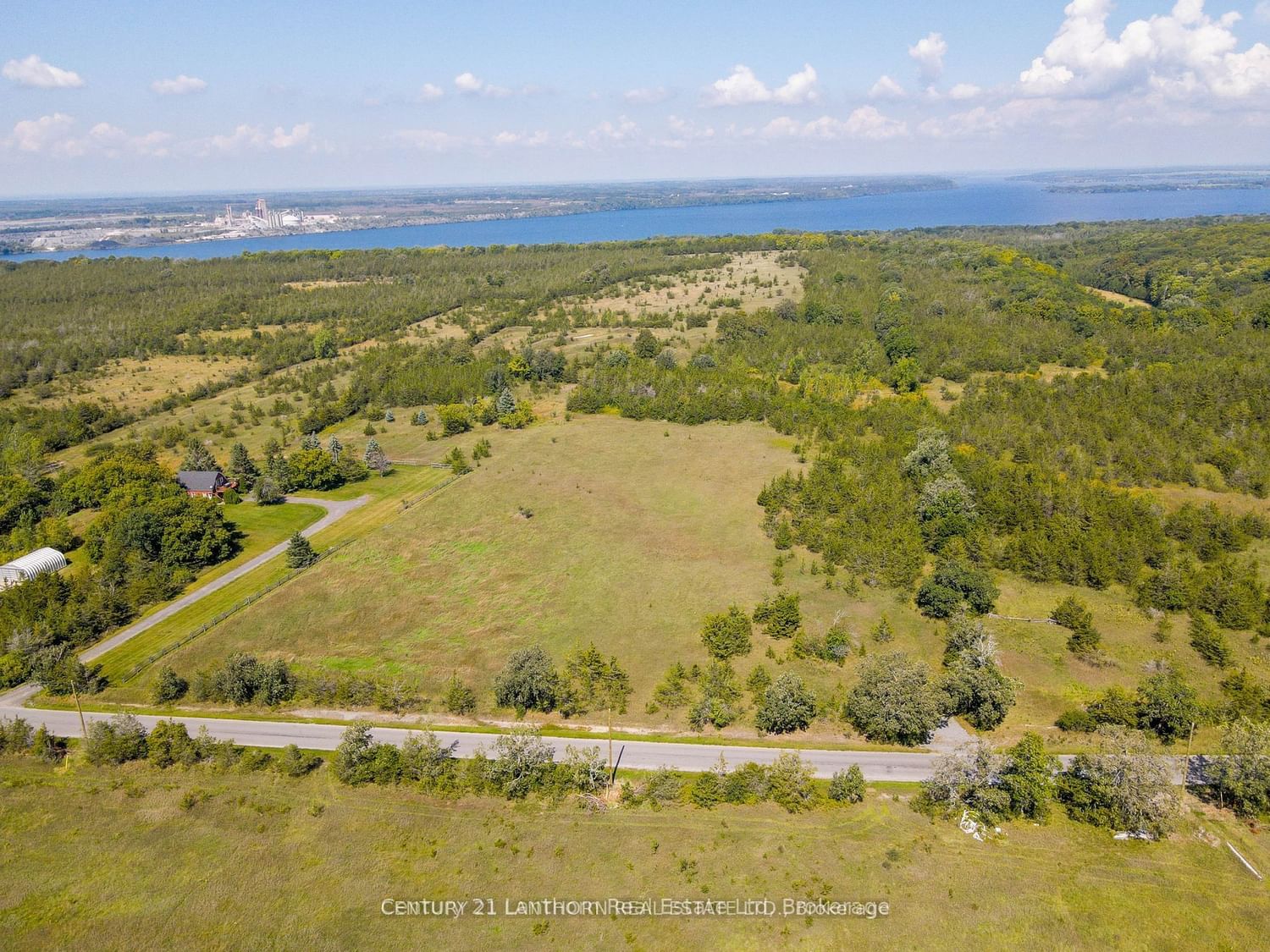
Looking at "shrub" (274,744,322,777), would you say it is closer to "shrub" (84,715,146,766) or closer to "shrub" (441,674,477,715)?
"shrub" (441,674,477,715)

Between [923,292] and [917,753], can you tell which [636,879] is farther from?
[923,292]

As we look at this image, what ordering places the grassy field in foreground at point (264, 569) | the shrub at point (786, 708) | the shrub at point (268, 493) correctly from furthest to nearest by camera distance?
the shrub at point (268, 493), the grassy field in foreground at point (264, 569), the shrub at point (786, 708)

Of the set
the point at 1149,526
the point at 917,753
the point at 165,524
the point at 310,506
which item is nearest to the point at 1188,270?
the point at 1149,526

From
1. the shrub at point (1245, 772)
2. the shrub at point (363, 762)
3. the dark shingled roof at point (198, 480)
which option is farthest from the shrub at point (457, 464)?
the shrub at point (1245, 772)

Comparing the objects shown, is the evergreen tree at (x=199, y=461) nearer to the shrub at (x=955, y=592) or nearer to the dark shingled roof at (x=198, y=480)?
the dark shingled roof at (x=198, y=480)

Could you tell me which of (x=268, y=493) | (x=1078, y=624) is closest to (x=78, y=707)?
(x=268, y=493)

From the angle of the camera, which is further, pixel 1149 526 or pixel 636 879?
pixel 1149 526

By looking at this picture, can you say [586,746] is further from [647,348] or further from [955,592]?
[647,348]
